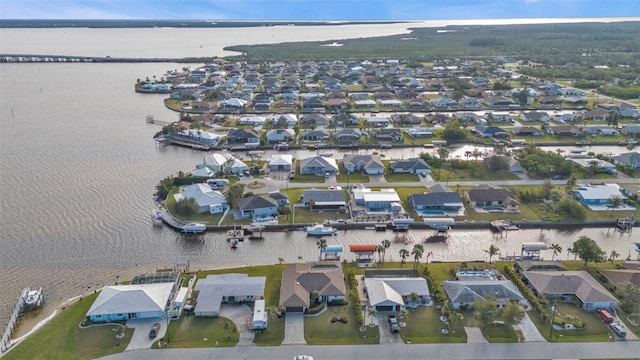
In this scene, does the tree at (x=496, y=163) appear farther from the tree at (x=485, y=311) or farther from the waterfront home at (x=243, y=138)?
the waterfront home at (x=243, y=138)

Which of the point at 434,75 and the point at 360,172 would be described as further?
the point at 434,75

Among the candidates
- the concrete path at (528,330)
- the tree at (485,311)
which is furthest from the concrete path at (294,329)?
the concrete path at (528,330)

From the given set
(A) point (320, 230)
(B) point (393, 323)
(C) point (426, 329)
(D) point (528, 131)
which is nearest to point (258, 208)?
(A) point (320, 230)

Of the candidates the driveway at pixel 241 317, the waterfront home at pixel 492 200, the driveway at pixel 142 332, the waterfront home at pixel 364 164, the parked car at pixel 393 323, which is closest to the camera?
the driveway at pixel 142 332

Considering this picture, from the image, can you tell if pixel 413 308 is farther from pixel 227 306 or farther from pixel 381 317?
pixel 227 306

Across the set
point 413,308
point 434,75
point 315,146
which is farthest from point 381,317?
point 434,75

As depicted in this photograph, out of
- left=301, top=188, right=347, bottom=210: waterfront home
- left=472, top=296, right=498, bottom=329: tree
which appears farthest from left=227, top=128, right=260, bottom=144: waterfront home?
left=472, top=296, right=498, bottom=329: tree

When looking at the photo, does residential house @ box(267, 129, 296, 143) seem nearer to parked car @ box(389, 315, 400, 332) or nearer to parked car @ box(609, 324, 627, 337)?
parked car @ box(389, 315, 400, 332)

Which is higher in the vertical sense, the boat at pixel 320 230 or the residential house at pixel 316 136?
the residential house at pixel 316 136
